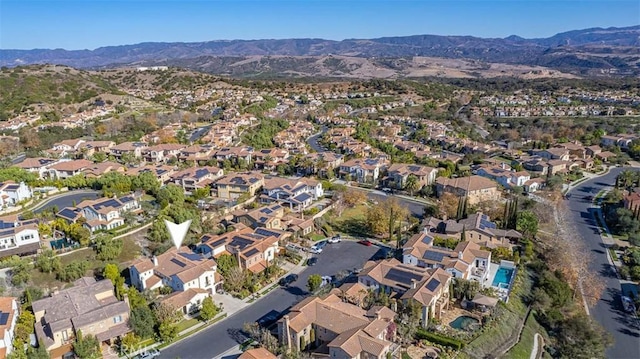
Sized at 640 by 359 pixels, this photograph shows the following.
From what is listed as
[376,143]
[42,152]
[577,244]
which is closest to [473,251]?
[577,244]

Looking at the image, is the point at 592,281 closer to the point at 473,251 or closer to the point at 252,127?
the point at 473,251

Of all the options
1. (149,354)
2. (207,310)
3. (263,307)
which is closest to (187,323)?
(207,310)

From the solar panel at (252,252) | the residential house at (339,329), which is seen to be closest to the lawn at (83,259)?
the solar panel at (252,252)

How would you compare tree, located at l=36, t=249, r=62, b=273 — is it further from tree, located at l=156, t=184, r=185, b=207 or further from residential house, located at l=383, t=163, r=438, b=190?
residential house, located at l=383, t=163, r=438, b=190

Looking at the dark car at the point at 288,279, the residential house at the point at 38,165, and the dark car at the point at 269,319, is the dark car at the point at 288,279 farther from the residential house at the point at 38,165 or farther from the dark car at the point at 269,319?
the residential house at the point at 38,165

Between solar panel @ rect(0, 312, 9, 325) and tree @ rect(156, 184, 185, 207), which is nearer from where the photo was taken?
solar panel @ rect(0, 312, 9, 325)

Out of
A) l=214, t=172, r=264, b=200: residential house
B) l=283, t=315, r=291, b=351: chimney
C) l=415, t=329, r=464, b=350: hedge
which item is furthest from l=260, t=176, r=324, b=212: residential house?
l=415, t=329, r=464, b=350: hedge
